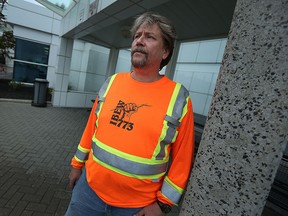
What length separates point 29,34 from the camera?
13.4 meters

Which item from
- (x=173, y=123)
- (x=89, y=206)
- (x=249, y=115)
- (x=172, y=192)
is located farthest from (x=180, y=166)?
(x=89, y=206)

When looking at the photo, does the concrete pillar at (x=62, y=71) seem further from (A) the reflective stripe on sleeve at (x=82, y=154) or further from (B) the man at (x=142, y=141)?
(B) the man at (x=142, y=141)

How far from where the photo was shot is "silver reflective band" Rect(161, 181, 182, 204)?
1.30m

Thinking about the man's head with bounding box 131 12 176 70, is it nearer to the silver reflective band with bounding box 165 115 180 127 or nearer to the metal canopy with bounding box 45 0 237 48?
the silver reflective band with bounding box 165 115 180 127

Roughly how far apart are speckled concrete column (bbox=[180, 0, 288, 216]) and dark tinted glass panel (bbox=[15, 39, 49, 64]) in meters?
15.1

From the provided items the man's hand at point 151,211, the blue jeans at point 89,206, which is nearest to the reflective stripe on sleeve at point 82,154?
the blue jeans at point 89,206

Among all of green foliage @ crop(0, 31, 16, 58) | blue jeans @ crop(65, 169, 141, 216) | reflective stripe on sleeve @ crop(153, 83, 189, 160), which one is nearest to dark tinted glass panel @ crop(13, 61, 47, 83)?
green foliage @ crop(0, 31, 16, 58)

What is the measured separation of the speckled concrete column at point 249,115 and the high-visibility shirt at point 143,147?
38 cm

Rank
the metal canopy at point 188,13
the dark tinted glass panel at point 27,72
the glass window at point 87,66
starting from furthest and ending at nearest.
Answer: the dark tinted glass panel at point 27,72, the glass window at point 87,66, the metal canopy at point 188,13

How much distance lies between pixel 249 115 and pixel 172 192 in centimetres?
75

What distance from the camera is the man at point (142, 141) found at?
1310mm

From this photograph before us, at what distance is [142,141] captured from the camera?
1.30 meters

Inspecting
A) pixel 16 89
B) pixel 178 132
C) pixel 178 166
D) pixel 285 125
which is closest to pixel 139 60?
pixel 178 132

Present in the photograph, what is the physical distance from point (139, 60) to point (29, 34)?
48.6 ft
